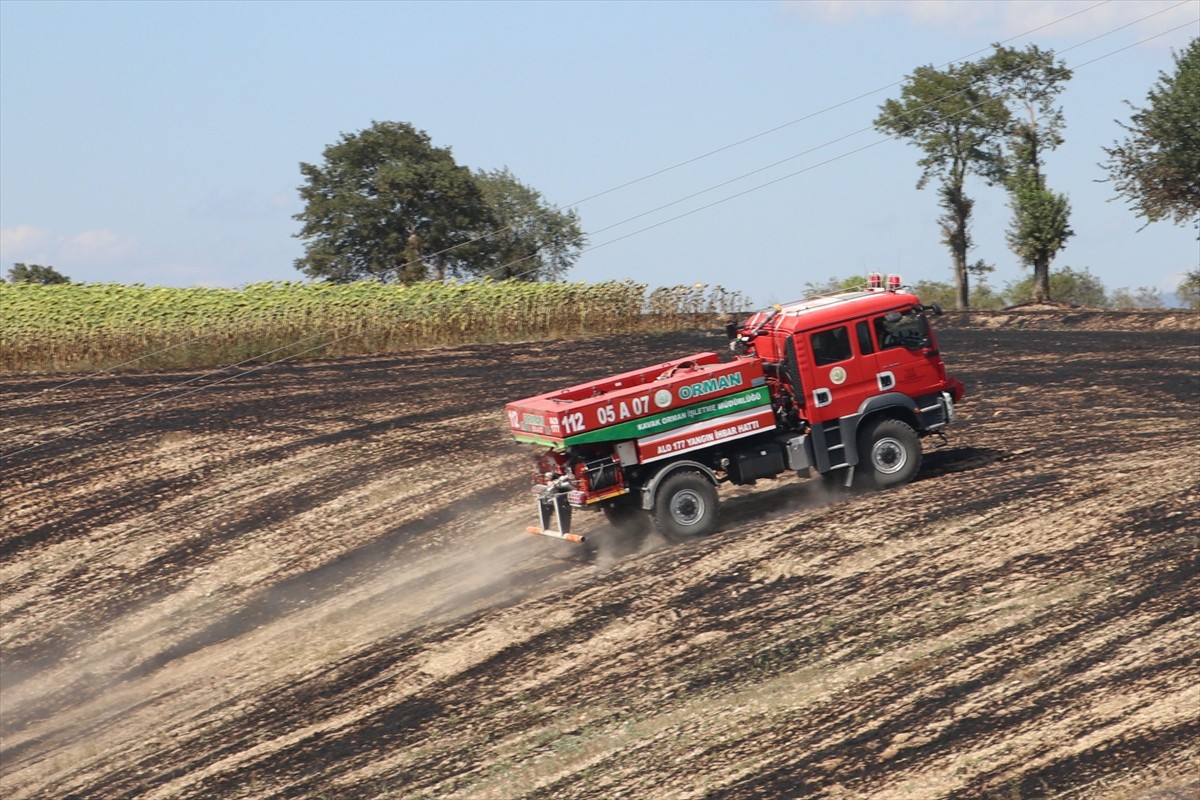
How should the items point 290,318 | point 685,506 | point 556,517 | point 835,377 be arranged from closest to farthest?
point 556,517 < point 685,506 < point 835,377 < point 290,318

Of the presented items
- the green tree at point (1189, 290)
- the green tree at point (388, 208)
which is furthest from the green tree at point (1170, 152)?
the green tree at point (388, 208)

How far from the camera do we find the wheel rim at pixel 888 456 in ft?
60.0

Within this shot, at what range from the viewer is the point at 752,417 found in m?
17.4

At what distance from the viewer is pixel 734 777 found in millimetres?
11695

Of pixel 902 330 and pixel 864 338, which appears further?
pixel 902 330

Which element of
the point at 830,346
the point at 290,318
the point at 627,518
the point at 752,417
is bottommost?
the point at 627,518

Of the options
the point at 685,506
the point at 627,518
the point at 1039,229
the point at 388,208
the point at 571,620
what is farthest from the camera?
the point at 388,208

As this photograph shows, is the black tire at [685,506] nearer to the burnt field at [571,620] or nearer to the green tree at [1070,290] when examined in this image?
the burnt field at [571,620]

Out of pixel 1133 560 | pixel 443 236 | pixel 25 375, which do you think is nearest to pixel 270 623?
pixel 1133 560

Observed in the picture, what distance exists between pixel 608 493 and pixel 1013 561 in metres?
4.91

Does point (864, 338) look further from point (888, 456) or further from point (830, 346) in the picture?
point (888, 456)

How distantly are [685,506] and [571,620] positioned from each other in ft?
8.56

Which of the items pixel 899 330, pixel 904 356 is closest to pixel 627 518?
pixel 904 356

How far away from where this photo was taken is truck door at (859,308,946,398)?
704 inches
